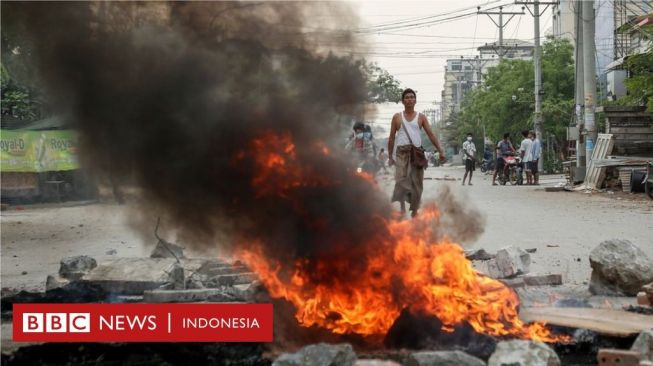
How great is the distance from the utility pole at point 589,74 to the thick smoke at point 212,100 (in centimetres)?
1505

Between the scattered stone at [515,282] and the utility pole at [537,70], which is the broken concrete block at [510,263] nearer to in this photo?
the scattered stone at [515,282]

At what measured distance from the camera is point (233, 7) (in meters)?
5.66

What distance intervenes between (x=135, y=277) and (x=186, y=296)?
0.75 m

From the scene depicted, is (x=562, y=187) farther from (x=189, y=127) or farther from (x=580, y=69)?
(x=189, y=127)

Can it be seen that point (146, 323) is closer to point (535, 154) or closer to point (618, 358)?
point (618, 358)

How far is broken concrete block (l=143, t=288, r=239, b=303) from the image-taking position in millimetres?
5559

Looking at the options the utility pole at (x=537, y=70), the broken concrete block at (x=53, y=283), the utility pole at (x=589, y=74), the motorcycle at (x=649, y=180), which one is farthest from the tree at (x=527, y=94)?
the broken concrete block at (x=53, y=283)

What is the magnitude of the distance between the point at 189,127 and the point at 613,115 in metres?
16.4

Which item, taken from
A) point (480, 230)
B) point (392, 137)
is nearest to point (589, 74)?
point (392, 137)

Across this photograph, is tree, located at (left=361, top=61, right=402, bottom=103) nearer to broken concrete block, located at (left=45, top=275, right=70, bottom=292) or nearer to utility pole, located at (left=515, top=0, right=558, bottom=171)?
broken concrete block, located at (left=45, top=275, right=70, bottom=292)

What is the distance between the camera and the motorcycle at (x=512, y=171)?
22.5 metres

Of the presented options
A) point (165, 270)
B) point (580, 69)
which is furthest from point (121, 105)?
point (580, 69)

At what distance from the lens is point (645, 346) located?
4.14m

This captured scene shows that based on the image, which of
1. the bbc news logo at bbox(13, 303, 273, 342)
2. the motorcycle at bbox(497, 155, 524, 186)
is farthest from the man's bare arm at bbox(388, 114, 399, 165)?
the motorcycle at bbox(497, 155, 524, 186)
